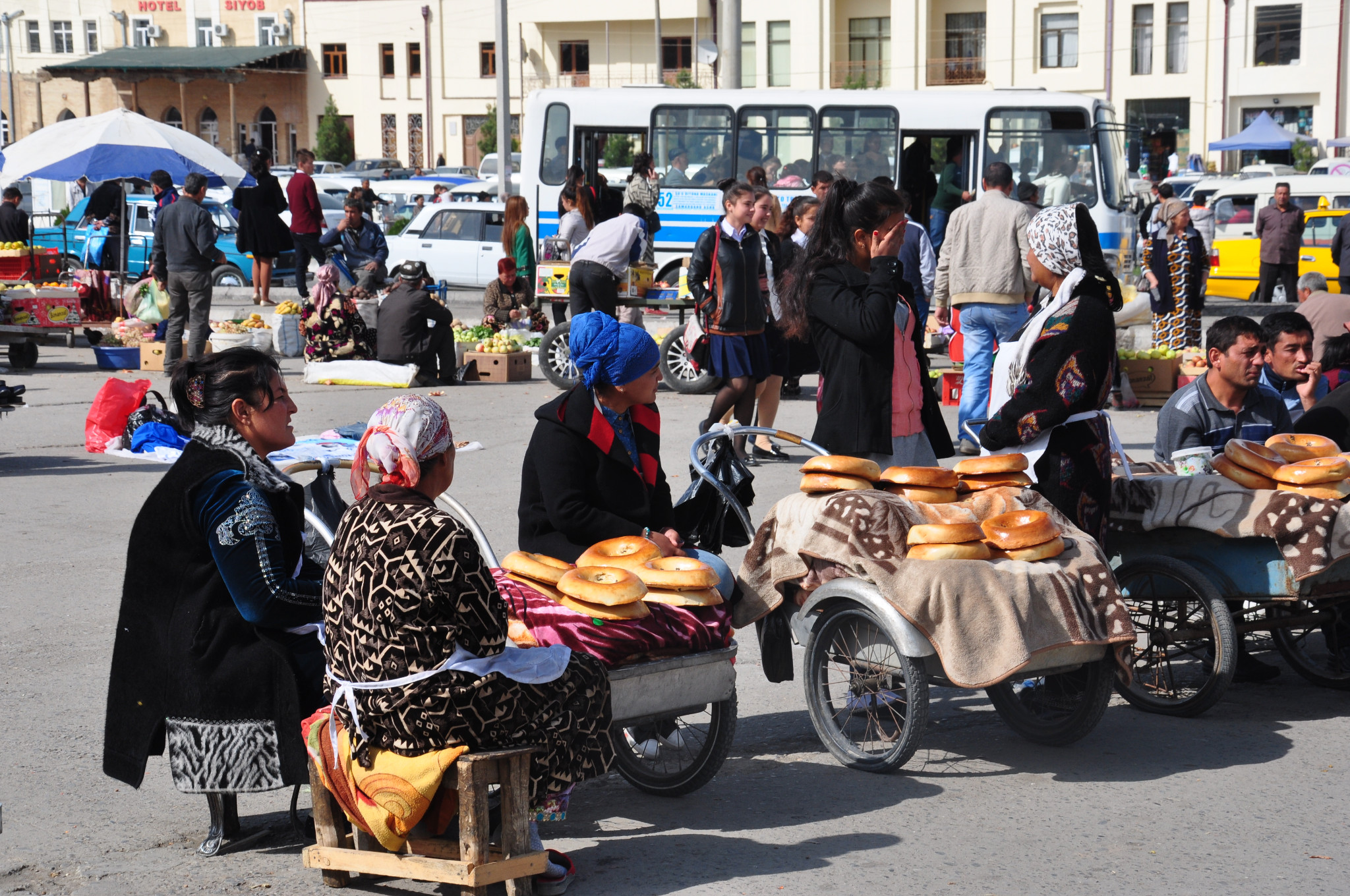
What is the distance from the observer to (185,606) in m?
4.01

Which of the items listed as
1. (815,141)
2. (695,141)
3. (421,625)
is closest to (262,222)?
(695,141)

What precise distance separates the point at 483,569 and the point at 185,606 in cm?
99

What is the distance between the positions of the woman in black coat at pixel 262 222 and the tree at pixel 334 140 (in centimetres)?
4400

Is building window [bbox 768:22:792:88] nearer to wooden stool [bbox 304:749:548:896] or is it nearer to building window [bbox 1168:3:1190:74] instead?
building window [bbox 1168:3:1190:74]

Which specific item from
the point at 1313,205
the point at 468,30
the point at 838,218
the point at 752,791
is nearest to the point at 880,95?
the point at 1313,205

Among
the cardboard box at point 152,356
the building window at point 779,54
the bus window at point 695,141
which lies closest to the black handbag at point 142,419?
Result: the cardboard box at point 152,356

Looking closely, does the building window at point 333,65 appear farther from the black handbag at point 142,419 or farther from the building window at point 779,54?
the black handbag at point 142,419

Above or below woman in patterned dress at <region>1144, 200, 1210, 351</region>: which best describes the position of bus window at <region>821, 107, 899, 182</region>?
above

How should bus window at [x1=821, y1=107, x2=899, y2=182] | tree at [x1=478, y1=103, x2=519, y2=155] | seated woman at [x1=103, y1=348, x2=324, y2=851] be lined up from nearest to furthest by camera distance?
seated woman at [x1=103, y1=348, x2=324, y2=851], bus window at [x1=821, y1=107, x2=899, y2=182], tree at [x1=478, y1=103, x2=519, y2=155]

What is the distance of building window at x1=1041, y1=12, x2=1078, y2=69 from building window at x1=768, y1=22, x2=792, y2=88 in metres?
9.57

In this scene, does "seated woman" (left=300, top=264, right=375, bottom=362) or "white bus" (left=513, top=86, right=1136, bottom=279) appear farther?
"white bus" (left=513, top=86, right=1136, bottom=279)

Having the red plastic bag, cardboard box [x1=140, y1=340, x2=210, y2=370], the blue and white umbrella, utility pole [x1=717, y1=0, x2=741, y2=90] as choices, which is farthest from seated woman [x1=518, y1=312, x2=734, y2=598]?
utility pole [x1=717, y1=0, x2=741, y2=90]

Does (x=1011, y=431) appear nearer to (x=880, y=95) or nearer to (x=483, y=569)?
(x=483, y=569)

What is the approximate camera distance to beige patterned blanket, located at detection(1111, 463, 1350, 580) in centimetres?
525
